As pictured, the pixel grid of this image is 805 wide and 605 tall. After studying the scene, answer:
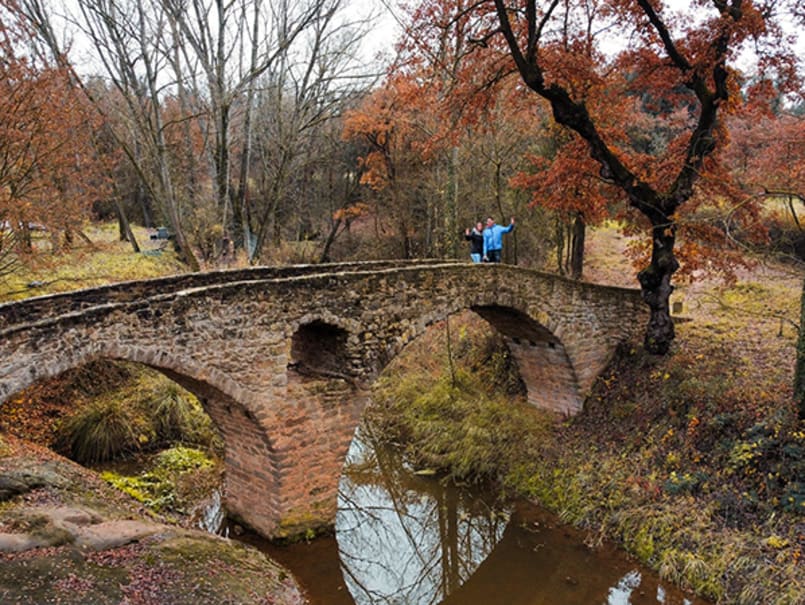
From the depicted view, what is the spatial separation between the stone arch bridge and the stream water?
3.05 feet

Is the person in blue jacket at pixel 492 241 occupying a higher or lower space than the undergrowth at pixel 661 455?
higher

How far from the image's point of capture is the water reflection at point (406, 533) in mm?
8438

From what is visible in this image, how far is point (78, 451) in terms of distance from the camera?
10.5 meters

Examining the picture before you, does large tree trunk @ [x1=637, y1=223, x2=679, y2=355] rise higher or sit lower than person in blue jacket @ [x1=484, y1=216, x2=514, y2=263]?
lower

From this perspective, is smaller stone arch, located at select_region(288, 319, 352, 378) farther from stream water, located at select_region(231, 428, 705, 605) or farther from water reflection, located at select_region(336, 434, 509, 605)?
water reflection, located at select_region(336, 434, 509, 605)

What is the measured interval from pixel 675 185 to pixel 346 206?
13870mm

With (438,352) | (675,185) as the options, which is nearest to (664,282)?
(675,185)

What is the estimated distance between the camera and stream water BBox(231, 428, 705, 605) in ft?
26.4

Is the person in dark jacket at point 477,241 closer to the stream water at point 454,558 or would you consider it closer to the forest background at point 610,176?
the forest background at point 610,176

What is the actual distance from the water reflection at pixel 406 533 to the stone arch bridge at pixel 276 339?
97 centimetres

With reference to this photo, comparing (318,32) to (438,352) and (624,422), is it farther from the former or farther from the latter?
(624,422)

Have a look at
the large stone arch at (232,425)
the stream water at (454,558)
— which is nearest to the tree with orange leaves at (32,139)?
the large stone arch at (232,425)

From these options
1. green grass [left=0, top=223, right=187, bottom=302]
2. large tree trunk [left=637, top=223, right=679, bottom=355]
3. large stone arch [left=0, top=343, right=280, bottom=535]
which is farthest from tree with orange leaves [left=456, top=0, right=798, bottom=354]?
green grass [left=0, top=223, right=187, bottom=302]

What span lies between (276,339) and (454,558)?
4.59 metres
